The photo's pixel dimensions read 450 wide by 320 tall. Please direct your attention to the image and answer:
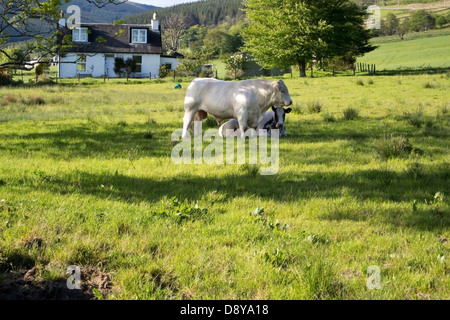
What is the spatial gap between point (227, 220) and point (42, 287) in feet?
6.97

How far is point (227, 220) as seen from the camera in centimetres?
461

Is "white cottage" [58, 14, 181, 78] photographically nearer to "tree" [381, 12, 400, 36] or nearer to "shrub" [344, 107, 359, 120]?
"shrub" [344, 107, 359, 120]

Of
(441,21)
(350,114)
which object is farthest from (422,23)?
(350,114)

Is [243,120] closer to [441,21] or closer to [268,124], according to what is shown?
[268,124]

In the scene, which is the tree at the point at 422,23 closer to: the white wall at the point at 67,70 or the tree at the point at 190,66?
the tree at the point at 190,66

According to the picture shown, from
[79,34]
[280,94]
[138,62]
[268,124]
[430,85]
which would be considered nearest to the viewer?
[280,94]

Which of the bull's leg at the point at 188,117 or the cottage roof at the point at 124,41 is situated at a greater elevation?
the cottage roof at the point at 124,41

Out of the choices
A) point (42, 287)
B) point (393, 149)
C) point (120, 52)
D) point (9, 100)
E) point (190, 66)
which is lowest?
point (42, 287)

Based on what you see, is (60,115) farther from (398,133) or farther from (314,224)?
(314,224)

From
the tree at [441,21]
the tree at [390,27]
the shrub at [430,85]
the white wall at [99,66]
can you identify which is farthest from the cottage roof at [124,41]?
the tree at [441,21]

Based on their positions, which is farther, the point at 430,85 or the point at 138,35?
the point at 138,35

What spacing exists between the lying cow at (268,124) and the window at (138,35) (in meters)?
52.1

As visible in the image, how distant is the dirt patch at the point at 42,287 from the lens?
9.82ft
